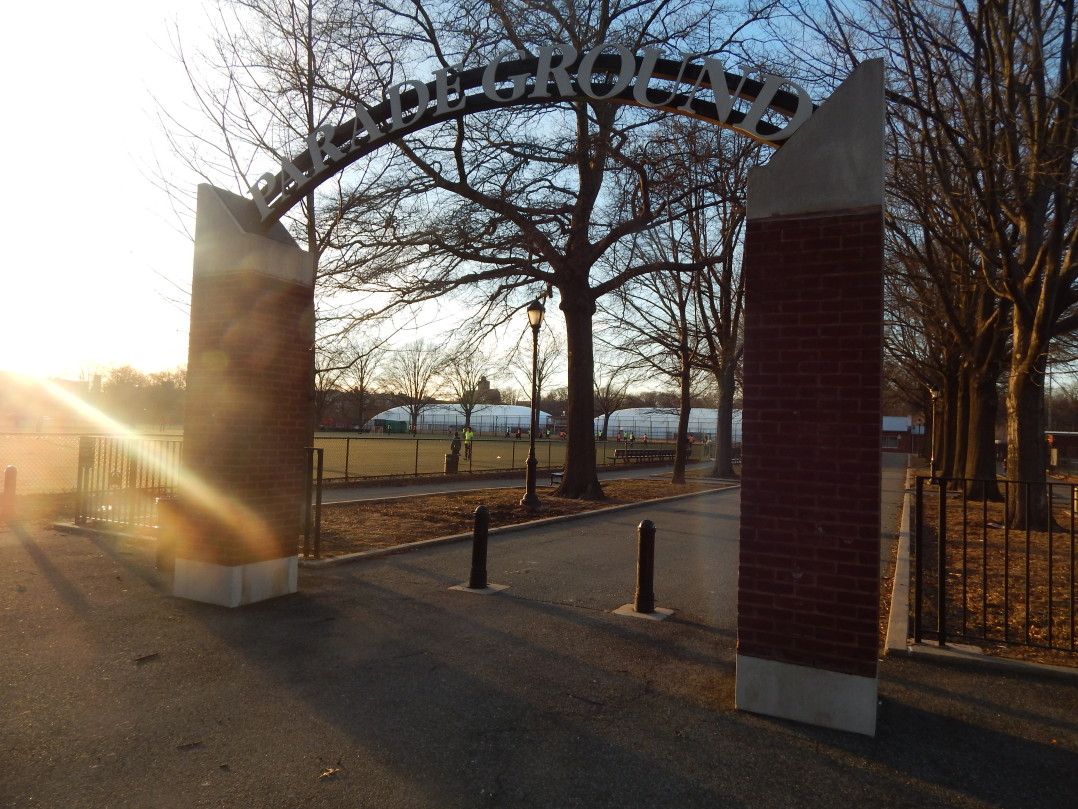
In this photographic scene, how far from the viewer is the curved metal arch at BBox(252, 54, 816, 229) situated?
5.29m

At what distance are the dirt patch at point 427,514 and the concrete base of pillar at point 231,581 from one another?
1940mm

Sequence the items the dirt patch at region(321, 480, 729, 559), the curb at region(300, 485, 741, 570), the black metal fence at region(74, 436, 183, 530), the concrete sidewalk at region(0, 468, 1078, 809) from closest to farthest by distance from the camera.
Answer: the concrete sidewalk at region(0, 468, 1078, 809) < the curb at region(300, 485, 741, 570) < the dirt patch at region(321, 480, 729, 559) < the black metal fence at region(74, 436, 183, 530)

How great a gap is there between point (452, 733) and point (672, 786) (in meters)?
1.24

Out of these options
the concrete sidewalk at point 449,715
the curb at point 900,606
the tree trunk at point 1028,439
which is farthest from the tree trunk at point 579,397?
the concrete sidewalk at point 449,715

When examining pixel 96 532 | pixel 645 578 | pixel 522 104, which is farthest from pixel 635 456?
pixel 522 104

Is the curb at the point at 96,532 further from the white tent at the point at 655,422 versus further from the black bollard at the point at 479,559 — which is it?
the white tent at the point at 655,422

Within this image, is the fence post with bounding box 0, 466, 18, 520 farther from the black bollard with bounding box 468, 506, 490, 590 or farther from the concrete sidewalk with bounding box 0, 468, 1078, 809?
the black bollard with bounding box 468, 506, 490, 590

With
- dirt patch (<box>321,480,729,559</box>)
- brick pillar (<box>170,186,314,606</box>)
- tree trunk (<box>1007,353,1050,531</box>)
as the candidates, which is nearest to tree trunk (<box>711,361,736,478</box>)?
dirt patch (<box>321,480,729,559</box>)

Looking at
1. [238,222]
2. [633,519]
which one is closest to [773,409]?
[238,222]

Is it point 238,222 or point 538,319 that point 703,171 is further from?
point 238,222

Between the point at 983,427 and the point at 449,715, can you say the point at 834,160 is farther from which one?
the point at 983,427

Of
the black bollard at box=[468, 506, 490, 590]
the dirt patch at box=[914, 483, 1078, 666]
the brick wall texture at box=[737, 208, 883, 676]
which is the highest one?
the brick wall texture at box=[737, 208, 883, 676]

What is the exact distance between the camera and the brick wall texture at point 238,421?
21.3 feet

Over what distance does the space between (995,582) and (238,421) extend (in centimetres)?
865
